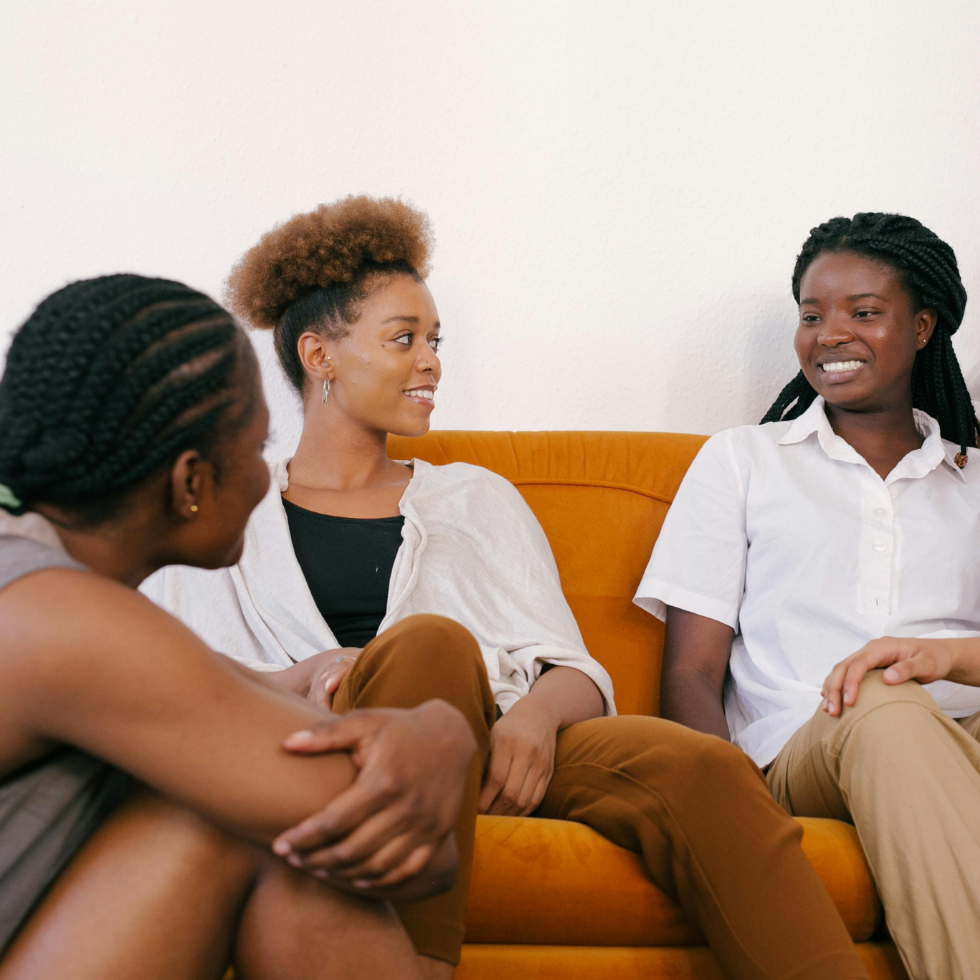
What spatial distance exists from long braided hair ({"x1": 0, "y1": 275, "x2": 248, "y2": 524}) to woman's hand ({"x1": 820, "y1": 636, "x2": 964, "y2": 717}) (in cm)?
84

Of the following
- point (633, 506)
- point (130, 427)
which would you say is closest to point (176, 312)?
point (130, 427)

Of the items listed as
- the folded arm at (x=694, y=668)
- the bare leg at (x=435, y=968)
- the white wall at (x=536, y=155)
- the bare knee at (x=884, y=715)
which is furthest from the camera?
the white wall at (x=536, y=155)

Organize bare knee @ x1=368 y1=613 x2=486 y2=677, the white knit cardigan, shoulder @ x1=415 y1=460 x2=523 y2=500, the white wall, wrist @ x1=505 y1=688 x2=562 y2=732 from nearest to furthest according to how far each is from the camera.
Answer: bare knee @ x1=368 y1=613 x2=486 y2=677 → wrist @ x1=505 y1=688 x2=562 y2=732 → the white knit cardigan → shoulder @ x1=415 y1=460 x2=523 y2=500 → the white wall

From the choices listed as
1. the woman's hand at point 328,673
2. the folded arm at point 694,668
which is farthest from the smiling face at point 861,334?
the woman's hand at point 328,673

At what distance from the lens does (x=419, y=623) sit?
1.08 meters

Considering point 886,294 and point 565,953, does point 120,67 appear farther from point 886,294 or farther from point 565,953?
point 565,953

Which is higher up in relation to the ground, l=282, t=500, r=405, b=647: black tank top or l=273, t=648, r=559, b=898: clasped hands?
l=273, t=648, r=559, b=898: clasped hands

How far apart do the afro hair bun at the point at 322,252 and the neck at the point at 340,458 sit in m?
0.24

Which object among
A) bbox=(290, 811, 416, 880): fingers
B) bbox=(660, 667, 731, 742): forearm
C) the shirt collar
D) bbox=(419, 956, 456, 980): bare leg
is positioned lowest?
bbox=(660, 667, 731, 742): forearm

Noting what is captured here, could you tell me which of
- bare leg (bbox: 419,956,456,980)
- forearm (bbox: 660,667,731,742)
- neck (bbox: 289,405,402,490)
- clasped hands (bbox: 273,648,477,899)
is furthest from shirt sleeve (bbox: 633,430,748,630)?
clasped hands (bbox: 273,648,477,899)

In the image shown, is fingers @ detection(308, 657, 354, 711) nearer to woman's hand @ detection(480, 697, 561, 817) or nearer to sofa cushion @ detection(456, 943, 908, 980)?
woman's hand @ detection(480, 697, 561, 817)

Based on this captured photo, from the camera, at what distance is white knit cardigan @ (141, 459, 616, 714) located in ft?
4.83

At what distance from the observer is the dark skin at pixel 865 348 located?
177cm

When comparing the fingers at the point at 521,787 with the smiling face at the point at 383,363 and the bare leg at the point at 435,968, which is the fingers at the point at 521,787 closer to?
the bare leg at the point at 435,968
